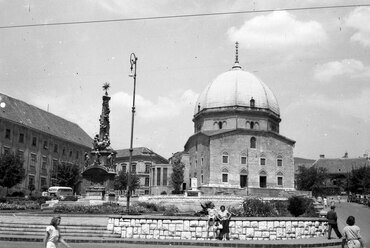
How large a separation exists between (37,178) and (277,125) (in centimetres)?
3841

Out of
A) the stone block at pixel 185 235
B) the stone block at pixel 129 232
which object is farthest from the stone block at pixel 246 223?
the stone block at pixel 129 232

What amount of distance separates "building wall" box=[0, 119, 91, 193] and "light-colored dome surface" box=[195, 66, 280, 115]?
78.1 ft

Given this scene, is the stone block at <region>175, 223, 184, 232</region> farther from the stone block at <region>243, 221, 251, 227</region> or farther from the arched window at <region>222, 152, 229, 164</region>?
the arched window at <region>222, 152, 229, 164</region>

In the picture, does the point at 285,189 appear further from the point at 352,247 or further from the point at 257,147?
the point at 352,247

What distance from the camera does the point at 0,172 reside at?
50.5 meters

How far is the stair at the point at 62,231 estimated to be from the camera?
19062mm

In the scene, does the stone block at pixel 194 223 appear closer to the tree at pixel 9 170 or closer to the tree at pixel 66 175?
the tree at pixel 9 170

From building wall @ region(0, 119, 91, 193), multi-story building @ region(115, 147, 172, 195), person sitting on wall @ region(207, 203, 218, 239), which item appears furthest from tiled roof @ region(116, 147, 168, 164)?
person sitting on wall @ region(207, 203, 218, 239)

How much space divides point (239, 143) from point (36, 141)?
29003mm

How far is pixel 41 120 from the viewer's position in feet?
226

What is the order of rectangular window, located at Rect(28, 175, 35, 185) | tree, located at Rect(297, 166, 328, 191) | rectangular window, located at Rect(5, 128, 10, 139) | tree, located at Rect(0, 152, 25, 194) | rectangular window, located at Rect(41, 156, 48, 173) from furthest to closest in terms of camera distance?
1. tree, located at Rect(297, 166, 328, 191)
2. rectangular window, located at Rect(41, 156, 48, 173)
3. rectangular window, located at Rect(28, 175, 35, 185)
4. rectangular window, located at Rect(5, 128, 10, 139)
5. tree, located at Rect(0, 152, 25, 194)

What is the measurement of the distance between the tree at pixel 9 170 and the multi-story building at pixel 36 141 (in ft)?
18.8

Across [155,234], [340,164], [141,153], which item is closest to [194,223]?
[155,234]

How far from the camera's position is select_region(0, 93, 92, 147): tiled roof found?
6181 centimetres
